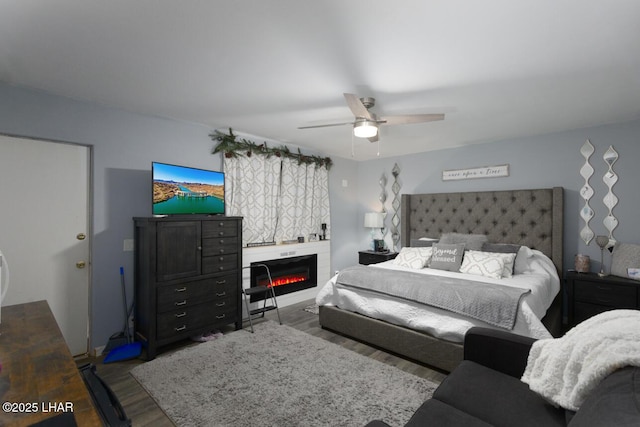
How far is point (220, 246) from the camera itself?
10.5 feet

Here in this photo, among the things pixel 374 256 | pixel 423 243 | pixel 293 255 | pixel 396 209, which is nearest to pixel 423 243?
pixel 423 243

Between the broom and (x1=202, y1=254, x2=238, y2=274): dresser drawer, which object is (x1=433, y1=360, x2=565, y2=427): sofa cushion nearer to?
(x1=202, y1=254, x2=238, y2=274): dresser drawer

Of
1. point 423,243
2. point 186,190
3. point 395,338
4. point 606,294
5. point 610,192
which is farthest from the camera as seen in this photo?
point 423,243

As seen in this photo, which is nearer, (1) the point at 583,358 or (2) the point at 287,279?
(1) the point at 583,358

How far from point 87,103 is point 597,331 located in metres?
3.88

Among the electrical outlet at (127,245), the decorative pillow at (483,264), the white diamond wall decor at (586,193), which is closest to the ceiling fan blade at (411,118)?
the decorative pillow at (483,264)

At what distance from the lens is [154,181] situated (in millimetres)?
2863

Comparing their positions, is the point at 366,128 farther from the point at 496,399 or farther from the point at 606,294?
the point at 606,294

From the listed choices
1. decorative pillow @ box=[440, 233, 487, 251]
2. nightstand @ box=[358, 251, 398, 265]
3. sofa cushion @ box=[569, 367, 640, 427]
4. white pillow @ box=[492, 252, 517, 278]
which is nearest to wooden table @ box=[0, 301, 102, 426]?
sofa cushion @ box=[569, 367, 640, 427]

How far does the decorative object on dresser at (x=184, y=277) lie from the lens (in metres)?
2.70

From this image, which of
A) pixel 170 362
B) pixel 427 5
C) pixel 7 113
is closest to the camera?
pixel 427 5

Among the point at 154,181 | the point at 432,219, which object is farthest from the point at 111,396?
the point at 432,219

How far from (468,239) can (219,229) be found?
3.06 metres

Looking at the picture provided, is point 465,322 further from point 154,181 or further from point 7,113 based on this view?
point 7,113
